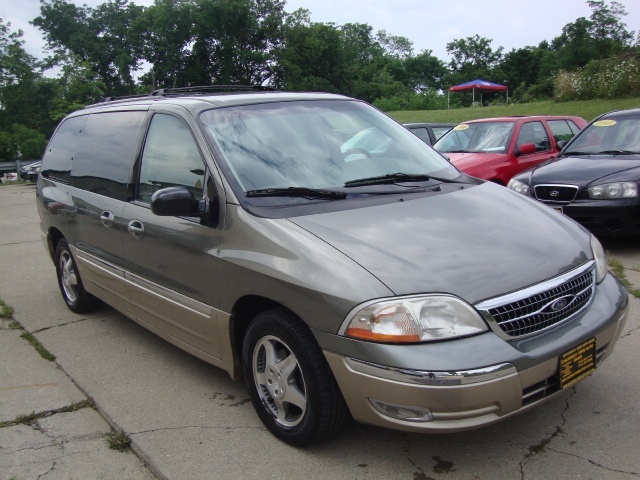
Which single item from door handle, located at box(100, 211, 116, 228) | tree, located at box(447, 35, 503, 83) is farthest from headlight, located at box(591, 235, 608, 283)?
tree, located at box(447, 35, 503, 83)

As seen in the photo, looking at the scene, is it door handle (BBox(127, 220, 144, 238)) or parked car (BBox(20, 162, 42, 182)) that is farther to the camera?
parked car (BBox(20, 162, 42, 182))

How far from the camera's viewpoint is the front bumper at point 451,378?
8.19 ft

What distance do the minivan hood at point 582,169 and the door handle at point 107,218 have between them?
15.4ft

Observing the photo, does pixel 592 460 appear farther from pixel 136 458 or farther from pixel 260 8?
pixel 260 8

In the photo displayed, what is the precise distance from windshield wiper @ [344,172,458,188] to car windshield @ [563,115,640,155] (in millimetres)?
4378

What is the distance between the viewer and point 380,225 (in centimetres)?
308

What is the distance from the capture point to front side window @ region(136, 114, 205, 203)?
3629 mm

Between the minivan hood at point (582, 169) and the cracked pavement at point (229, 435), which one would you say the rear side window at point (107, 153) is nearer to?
the cracked pavement at point (229, 435)

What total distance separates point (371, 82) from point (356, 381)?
61.0 meters

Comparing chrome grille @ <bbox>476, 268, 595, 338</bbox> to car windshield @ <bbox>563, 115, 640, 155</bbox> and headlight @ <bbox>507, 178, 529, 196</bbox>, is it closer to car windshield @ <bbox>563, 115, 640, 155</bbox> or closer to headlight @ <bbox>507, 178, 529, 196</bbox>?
headlight @ <bbox>507, 178, 529, 196</bbox>

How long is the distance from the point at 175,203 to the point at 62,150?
9.22 ft

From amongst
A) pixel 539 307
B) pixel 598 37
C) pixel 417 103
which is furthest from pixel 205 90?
pixel 598 37

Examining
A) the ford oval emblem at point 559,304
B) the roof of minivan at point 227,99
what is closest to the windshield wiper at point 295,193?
the roof of minivan at point 227,99

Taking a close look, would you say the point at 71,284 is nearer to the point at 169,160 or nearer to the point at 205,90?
the point at 205,90
